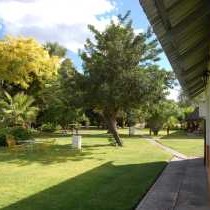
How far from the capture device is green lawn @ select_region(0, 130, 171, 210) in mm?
12594

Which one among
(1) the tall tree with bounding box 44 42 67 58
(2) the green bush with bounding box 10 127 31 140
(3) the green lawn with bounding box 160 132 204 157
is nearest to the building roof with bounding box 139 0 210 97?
(3) the green lawn with bounding box 160 132 204 157

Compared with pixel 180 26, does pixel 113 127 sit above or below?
below

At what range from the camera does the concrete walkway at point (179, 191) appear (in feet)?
39.2

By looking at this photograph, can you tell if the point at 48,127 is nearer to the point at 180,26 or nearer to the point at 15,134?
the point at 15,134

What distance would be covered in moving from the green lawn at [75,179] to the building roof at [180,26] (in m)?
3.89

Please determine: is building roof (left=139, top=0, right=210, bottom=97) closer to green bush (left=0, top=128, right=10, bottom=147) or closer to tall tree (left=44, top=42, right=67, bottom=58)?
green bush (left=0, top=128, right=10, bottom=147)

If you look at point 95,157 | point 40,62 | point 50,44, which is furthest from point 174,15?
point 50,44

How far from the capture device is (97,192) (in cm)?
1441

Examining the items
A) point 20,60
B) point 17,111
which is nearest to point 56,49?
point 20,60

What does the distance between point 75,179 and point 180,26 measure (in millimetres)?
10465

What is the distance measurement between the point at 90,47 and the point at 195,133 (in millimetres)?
26724

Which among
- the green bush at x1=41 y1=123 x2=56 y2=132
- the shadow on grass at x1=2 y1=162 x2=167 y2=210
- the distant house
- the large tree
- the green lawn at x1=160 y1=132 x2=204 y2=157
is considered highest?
the large tree

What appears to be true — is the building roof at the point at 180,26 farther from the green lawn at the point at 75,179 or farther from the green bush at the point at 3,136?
the green bush at the point at 3,136

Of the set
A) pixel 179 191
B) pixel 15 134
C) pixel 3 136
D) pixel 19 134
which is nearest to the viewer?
pixel 179 191
